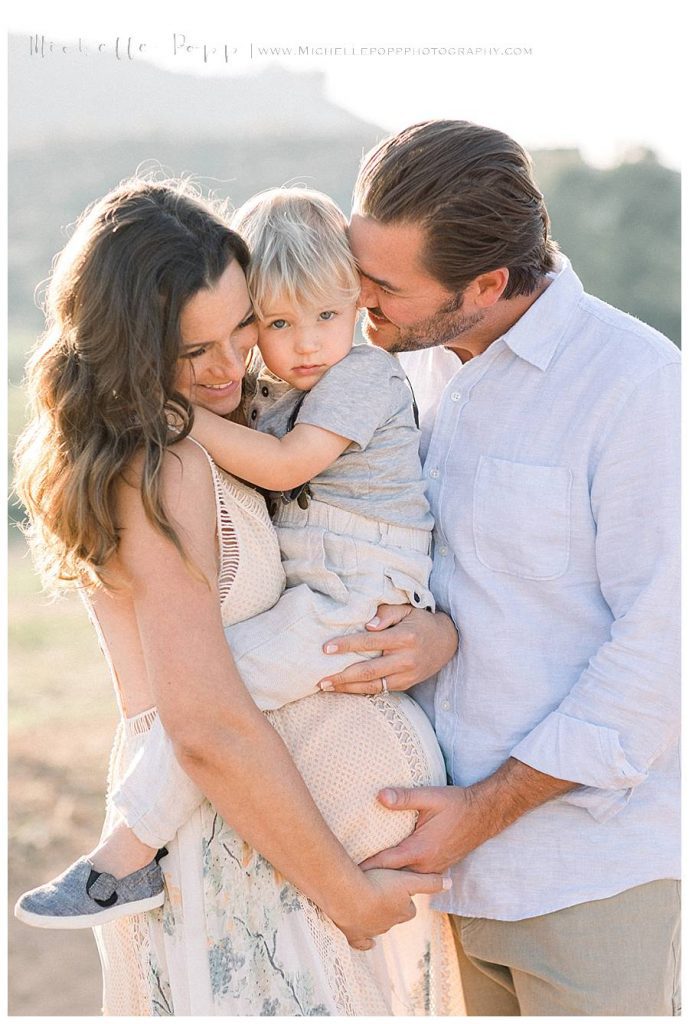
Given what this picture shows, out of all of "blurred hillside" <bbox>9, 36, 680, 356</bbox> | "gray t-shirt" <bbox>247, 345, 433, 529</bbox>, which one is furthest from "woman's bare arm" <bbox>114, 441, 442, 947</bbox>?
"blurred hillside" <bbox>9, 36, 680, 356</bbox>

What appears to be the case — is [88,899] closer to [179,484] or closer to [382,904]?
[382,904]

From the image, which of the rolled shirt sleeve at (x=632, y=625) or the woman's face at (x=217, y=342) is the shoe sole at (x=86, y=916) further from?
the woman's face at (x=217, y=342)

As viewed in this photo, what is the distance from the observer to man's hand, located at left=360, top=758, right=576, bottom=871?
2.23 meters

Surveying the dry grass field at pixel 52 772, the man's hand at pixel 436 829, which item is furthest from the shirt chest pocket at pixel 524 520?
the dry grass field at pixel 52 772

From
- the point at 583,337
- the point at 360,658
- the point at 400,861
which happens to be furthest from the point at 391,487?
the point at 400,861

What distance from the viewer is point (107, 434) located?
6.63 feet

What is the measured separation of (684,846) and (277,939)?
2.84 ft

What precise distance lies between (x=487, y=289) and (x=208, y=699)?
1197 millimetres

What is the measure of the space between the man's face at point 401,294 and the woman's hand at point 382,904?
1177 mm

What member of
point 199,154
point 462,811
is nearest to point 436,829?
point 462,811

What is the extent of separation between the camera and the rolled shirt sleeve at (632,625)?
221 centimetres

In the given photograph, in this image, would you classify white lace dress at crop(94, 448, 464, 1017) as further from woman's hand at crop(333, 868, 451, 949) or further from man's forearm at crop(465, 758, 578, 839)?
man's forearm at crop(465, 758, 578, 839)

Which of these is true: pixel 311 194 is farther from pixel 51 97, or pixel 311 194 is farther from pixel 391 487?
pixel 51 97

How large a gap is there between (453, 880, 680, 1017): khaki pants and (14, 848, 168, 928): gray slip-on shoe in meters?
0.78
